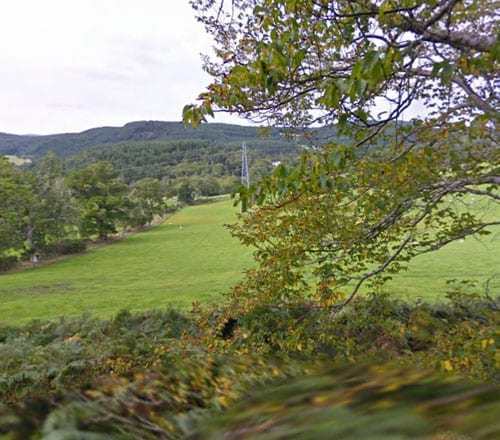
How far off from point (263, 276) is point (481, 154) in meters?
3.06

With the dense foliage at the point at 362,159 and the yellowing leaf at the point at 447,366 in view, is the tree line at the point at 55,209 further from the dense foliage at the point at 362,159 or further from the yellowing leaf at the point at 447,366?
the yellowing leaf at the point at 447,366

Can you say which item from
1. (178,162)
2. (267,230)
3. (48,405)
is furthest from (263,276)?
(178,162)

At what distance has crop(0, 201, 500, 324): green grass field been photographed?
47.9 feet

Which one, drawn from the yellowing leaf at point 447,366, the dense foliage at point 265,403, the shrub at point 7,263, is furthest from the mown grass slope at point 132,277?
the dense foliage at point 265,403

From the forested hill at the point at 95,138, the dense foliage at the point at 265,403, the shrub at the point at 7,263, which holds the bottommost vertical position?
the shrub at the point at 7,263

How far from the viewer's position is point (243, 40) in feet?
15.5

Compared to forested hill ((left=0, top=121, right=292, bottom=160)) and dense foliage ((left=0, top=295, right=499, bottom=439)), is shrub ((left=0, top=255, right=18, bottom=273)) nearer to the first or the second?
dense foliage ((left=0, top=295, right=499, bottom=439))

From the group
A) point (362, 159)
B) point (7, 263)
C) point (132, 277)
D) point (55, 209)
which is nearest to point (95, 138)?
point (55, 209)

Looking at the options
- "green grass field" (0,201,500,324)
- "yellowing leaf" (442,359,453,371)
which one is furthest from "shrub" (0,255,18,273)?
"yellowing leaf" (442,359,453,371)

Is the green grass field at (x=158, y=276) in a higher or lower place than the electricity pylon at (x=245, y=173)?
lower

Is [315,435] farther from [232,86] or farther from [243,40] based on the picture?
[243,40]

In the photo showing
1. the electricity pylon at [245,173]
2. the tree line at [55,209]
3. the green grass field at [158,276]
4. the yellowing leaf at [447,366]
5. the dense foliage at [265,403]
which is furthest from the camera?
the tree line at [55,209]

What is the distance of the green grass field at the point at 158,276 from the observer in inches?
575

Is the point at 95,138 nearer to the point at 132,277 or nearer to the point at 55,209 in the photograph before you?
the point at 55,209
